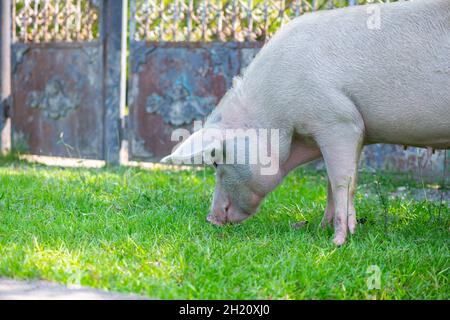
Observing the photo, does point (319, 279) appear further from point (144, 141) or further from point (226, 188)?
point (144, 141)

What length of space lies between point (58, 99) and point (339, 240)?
5.16 metres

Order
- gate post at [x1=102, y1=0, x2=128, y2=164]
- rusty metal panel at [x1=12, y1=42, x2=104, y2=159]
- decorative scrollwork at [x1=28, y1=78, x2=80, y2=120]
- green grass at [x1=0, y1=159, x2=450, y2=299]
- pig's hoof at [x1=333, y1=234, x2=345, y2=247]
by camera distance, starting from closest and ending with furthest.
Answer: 1. green grass at [x1=0, y1=159, x2=450, y2=299]
2. pig's hoof at [x1=333, y1=234, x2=345, y2=247]
3. gate post at [x1=102, y1=0, x2=128, y2=164]
4. rusty metal panel at [x1=12, y1=42, x2=104, y2=159]
5. decorative scrollwork at [x1=28, y1=78, x2=80, y2=120]

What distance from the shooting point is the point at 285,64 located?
4.21 m

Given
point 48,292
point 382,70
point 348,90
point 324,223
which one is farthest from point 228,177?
point 48,292

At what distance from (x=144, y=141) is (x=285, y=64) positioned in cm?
397

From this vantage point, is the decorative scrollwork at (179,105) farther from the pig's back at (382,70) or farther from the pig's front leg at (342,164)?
the pig's front leg at (342,164)

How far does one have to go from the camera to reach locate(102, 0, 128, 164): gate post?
7770 millimetres

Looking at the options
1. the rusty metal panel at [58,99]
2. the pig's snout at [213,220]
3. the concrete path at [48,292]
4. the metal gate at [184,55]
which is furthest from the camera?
the rusty metal panel at [58,99]

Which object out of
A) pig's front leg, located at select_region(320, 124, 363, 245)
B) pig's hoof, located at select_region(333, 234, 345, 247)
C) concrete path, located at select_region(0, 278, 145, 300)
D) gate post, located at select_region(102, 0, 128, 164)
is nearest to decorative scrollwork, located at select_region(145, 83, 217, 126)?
gate post, located at select_region(102, 0, 128, 164)

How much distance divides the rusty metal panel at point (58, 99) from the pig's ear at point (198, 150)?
12.9ft

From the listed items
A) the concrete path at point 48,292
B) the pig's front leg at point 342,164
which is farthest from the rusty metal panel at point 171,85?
the concrete path at point 48,292

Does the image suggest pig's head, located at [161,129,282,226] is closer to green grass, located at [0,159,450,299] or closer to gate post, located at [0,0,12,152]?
green grass, located at [0,159,450,299]

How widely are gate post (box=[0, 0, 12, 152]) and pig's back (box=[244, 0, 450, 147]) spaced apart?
16.7 feet

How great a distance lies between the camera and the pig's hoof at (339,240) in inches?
157
